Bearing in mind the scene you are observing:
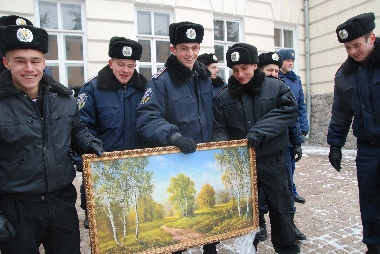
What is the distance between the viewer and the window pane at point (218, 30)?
29.8ft

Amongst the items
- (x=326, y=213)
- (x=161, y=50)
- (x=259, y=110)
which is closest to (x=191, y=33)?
(x=259, y=110)

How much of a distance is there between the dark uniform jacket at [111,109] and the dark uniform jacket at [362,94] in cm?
190

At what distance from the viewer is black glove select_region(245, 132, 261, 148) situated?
2.55 meters

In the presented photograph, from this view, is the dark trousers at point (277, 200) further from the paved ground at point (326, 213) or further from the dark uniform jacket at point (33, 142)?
the dark uniform jacket at point (33, 142)

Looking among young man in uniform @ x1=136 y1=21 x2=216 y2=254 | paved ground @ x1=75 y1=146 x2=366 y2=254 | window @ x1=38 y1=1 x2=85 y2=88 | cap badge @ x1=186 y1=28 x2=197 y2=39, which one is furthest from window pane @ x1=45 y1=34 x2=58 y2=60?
cap badge @ x1=186 y1=28 x2=197 y2=39

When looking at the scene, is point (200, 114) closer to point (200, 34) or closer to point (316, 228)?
point (200, 34)

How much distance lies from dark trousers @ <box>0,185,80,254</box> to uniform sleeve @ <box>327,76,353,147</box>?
8.13ft

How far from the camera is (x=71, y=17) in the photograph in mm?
7004

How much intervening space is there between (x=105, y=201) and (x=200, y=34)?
1570 mm

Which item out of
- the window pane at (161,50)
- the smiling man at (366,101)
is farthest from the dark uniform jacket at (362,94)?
the window pane at (161,50)

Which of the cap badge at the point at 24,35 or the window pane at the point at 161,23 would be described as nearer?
the cap badge at the point at 24,35

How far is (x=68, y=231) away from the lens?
2.14 metres

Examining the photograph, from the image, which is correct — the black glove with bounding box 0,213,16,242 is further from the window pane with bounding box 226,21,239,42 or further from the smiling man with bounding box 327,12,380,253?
the window pane with bounding box 226,21,239,42

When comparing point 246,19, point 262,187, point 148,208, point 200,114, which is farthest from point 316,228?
point 246,19
